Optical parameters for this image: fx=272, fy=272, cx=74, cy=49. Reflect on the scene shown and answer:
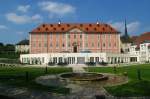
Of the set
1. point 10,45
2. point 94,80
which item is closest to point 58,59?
point 94,80

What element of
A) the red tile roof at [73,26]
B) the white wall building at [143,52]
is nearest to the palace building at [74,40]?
the red tile roof at [73,26]

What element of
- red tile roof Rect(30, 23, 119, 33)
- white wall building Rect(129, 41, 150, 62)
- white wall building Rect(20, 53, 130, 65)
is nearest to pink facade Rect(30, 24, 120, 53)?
red tile roof Rect(30, 23, 119, 33)

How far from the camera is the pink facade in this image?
8381cm

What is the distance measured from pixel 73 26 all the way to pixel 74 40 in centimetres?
457

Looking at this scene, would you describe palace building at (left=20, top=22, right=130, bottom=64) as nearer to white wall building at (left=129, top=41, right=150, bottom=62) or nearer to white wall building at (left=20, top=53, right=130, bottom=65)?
white wall building at (left=129, top=41, right=150, bottom=62)

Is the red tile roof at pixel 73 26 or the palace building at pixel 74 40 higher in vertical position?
the red tile roof at pixel 73 26

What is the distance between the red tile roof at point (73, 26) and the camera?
84.4 meters

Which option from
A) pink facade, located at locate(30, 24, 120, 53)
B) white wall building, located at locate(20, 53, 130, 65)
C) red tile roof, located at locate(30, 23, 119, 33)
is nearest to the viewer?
white wall building, located at locate(20, 53, 130, 65)

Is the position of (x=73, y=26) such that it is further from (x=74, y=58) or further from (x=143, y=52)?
(x=143, y=52)

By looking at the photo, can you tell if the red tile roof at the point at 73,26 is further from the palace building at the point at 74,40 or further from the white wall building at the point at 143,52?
the white wall building at the point at 143,52

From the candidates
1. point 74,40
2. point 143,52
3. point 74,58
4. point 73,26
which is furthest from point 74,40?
point 143,52

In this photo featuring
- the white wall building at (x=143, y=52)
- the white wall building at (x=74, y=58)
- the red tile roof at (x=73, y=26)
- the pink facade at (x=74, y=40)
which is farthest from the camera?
the white wall building at (x=143, y=52)

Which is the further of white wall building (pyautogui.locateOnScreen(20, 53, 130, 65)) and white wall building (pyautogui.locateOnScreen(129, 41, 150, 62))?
white wall building (pyautogui.locateOnScreen(129, 41, 150, 62))

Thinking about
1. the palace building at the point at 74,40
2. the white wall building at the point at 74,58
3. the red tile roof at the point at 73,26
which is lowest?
the white wall building at the point at 74,58
